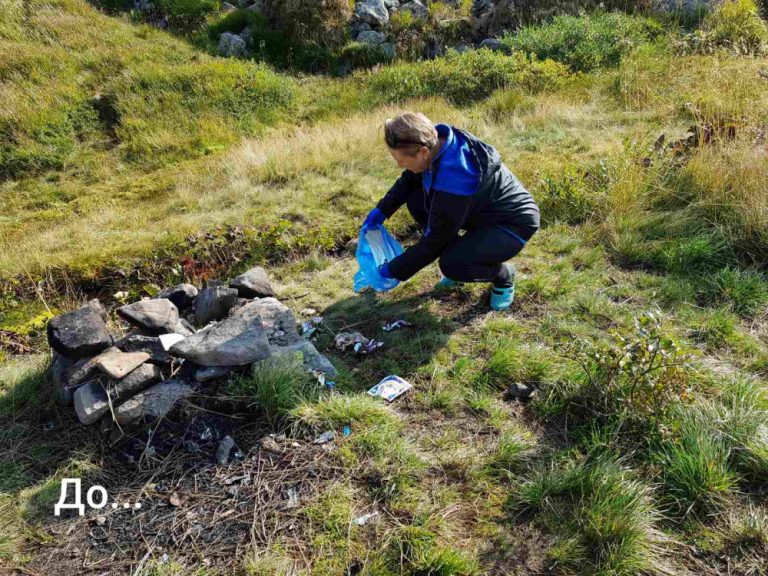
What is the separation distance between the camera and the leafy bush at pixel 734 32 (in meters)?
8.89

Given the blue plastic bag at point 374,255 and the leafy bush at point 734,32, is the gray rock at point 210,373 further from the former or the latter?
the leafy bush at point 734,32

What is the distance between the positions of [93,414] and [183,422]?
49cm

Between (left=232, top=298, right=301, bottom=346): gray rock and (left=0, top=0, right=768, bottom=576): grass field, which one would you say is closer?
(left=0, top=0, right=768, bottom=576): grass field

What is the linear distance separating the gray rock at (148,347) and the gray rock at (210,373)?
0.85ft

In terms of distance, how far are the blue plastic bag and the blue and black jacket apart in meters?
0.21

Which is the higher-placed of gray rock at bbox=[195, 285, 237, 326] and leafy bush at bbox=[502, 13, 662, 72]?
leafy bush at bbox=[502, 13, 662, 72]

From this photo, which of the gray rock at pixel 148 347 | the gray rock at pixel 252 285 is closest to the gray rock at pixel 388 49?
the gray rock at pixel 252 285

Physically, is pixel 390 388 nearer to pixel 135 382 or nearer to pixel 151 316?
pixel 135 382

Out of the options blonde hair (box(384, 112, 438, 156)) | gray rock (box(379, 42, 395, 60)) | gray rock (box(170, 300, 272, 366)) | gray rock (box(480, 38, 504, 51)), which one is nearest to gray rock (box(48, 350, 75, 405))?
gray rock (box(170, 300, 272, 366))

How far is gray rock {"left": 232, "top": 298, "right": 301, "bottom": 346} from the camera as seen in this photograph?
137 inches

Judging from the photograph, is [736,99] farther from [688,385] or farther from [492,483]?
[492,483]

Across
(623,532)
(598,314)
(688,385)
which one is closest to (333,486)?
(623,532)

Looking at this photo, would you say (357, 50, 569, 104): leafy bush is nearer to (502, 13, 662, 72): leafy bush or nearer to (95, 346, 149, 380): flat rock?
(502, 13, 662, 72): leafy bush

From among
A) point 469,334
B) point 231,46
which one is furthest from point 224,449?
point 231,46
